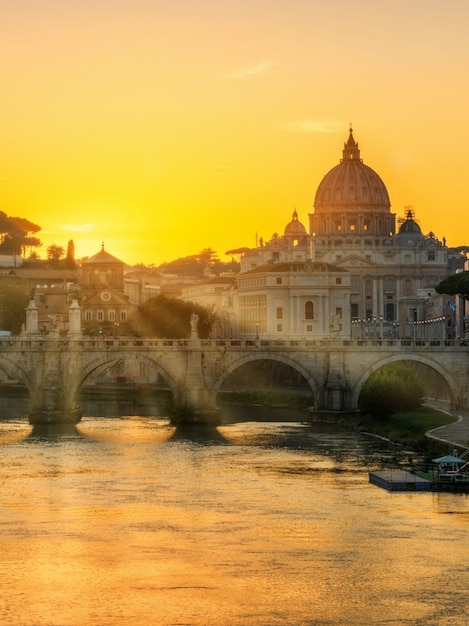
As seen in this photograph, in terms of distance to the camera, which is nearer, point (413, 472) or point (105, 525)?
point (105, 525)

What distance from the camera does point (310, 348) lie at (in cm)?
9869

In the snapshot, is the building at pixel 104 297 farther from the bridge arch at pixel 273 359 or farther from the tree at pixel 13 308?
the bridge arch at pixel 273 359

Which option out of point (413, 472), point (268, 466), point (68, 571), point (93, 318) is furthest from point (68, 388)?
point (93, 318)

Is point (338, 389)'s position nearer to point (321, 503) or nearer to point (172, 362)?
point (172, 362)

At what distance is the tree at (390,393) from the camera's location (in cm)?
9281

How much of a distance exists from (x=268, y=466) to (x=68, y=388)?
2751 centimetres

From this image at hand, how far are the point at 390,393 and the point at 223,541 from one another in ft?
126

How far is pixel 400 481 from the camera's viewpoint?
66062 millimetres

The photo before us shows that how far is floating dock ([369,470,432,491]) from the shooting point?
65625mm

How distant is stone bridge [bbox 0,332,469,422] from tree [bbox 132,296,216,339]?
5100cm

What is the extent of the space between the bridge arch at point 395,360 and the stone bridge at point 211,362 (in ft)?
0.20

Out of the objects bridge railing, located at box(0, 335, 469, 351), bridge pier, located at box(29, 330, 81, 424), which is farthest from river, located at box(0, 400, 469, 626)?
bridge railing, located at box(0, 335, 469, 351)

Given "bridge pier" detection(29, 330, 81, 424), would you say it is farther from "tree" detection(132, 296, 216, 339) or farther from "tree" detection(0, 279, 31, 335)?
"tree" detection(0, 279, 31, 335)

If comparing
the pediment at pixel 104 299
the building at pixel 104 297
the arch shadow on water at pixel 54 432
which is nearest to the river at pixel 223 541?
the arch shadow on water at pixel 54 432
